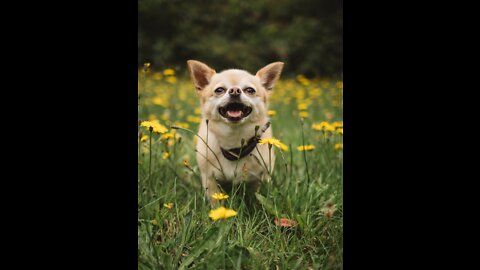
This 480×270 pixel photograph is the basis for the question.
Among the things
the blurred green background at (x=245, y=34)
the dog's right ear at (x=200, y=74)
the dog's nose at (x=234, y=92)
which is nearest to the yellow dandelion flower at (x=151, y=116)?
the blurred green background at (x=245, y=34)

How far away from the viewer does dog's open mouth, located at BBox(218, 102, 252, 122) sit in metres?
1.87

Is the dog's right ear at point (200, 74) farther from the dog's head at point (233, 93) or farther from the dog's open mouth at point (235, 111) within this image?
the dog's open mouth at point (235, 111)

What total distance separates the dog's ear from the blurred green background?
12.5 inches

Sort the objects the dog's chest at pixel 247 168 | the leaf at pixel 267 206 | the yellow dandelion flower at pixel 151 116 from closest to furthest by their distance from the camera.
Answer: the leaf at pixel 267 206
the dog's chest at pixel 247 168
the yellow dandelion flower at pixel 151 116

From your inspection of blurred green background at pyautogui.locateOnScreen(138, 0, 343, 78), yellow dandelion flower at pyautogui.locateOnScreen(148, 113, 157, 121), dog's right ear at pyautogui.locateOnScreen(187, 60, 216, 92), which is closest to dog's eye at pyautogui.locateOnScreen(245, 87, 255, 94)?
dog's right ear at pyautogui.locateOnScreen(187, 60, 216, 92)

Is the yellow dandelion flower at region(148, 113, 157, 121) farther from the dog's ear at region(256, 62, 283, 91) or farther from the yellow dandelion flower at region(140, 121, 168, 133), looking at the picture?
the yellow dandelion flower at region(140, 121, 168, 133)

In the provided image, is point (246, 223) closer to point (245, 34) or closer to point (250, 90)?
point (250, 90)

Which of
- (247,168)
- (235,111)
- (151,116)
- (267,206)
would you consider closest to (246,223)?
(267,206)

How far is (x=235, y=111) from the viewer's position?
189 cm

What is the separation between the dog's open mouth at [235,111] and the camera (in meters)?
1.87

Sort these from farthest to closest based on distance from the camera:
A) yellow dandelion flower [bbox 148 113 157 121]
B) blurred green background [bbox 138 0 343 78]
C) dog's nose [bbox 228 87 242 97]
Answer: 1. yellow dandelion flower [bbox 148 113 157 121]
2. blurred green background [bbox 138 0 343 78]
3. dog's nose [bbox 228 87 242 97]

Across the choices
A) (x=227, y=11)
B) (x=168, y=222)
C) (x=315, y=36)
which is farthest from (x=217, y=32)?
(x=168, y=222)
